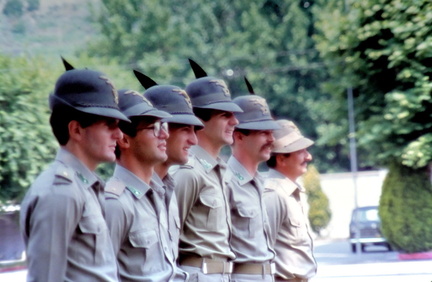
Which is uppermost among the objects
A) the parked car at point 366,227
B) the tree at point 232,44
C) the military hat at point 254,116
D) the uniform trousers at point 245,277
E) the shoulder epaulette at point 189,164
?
the tree at point 232,44

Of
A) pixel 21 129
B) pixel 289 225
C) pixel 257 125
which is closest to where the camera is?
pixel 257 125

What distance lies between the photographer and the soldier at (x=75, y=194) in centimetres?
301

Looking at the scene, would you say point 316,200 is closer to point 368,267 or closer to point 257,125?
point 368,267

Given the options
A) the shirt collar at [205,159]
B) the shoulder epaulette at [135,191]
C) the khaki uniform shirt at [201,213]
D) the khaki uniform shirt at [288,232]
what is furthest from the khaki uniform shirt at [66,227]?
the khaki uniform shirt at [288,232]

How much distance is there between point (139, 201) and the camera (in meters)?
3.88

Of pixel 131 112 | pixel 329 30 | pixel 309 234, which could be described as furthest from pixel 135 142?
pixel 329 30

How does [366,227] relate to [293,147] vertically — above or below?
below

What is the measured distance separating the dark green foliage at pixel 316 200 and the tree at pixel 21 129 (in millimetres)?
13243

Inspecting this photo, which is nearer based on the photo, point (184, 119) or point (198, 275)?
point (184, 119)

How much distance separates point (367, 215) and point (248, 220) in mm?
20692

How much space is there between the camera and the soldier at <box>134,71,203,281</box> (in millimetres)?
4203

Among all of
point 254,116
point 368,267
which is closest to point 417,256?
point 368,267

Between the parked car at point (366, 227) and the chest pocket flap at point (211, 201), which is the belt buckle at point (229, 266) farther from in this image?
the parked car at point (366, 227)

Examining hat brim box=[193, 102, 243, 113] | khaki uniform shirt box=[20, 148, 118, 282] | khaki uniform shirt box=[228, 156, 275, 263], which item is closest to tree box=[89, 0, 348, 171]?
khaki uniform shirt box=[228, 156, 275, 263]
